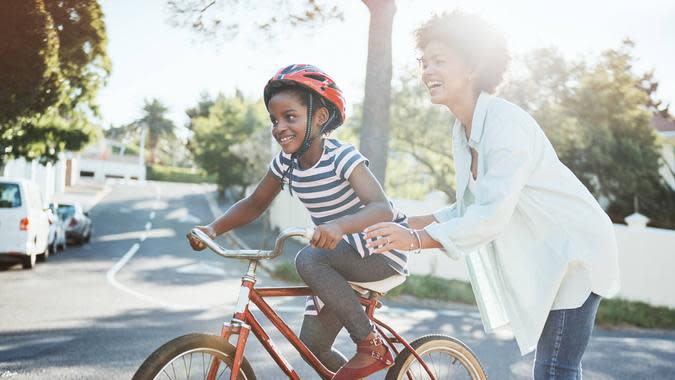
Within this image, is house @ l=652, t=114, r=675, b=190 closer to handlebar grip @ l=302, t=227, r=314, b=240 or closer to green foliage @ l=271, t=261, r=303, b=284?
green foliage @ l=271, t=261, r=303, b=284

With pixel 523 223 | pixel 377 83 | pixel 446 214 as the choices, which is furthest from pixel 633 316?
pixel 523 223

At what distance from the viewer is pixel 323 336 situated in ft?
10.4

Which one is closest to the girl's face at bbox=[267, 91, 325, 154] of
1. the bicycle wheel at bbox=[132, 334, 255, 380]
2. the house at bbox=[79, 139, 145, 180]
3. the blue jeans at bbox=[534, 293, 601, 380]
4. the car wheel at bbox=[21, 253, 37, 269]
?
the bicycle wheel at bbox=[132, 334, 255, 380]

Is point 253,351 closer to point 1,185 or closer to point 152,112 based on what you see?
point 1,185

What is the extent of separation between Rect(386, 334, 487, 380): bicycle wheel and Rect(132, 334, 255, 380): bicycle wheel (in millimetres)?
808

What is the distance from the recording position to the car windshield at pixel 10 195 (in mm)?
11688

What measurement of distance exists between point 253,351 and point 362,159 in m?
3.58

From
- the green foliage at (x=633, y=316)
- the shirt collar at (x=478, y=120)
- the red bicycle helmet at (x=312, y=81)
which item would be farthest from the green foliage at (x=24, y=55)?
the green foliage at (x=633, y=316)

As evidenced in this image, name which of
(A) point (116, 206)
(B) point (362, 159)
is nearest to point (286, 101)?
(B) point (362, 159)

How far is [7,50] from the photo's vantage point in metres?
10.7

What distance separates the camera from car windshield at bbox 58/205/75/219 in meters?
18.6

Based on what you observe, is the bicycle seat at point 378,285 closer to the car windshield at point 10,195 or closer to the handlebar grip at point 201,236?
the handlebar grip at point 201,236

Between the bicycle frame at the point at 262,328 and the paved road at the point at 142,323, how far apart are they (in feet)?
7.25

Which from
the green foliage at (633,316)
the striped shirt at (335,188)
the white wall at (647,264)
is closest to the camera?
the striped shirt at (335,188)
